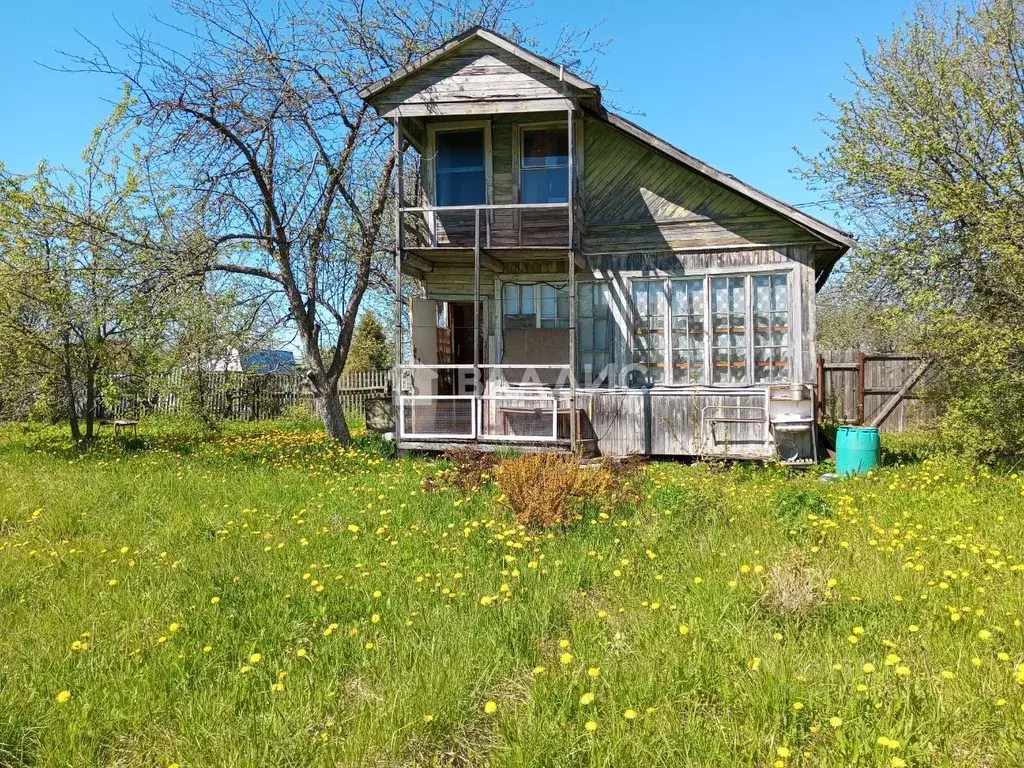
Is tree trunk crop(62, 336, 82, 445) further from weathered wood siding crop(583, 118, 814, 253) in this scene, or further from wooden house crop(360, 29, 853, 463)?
weathered wood siding crop(583, 118, 814, 253)

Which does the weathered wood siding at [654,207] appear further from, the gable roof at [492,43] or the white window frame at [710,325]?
the gable roof at [492,43]

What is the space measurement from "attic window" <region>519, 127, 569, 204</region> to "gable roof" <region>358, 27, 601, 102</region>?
4.40 ft

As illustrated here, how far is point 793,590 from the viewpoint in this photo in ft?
13.4

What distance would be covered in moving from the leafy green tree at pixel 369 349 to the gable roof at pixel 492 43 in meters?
16.4

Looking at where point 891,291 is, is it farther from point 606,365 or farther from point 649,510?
point 649,510

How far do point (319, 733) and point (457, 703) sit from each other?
2.19 ft

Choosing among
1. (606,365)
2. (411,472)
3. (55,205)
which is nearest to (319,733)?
(411,472)

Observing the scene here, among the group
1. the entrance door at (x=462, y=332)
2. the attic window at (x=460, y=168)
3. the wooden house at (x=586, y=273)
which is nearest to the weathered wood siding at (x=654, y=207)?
the wooden house at (x=586, y=273)

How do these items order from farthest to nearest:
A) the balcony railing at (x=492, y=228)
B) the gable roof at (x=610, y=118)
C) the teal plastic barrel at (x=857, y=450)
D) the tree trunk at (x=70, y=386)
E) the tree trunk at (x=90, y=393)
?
the tree trunk at (x=90, y=393)
the tree trunk at (x=70, y=386)
the balcony railing at (x=492, y=228)
the gable roof at (x=610, y=118)
the teal plastic barrel at (x=857, y=450)

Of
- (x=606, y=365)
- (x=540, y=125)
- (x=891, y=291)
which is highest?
(x=540, y=125)

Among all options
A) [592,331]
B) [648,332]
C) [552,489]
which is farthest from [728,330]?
[552,489]

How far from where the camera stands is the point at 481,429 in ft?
37.2

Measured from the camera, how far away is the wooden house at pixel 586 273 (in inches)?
437

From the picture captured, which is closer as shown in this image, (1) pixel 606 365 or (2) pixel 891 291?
(2) pixel 891 291
